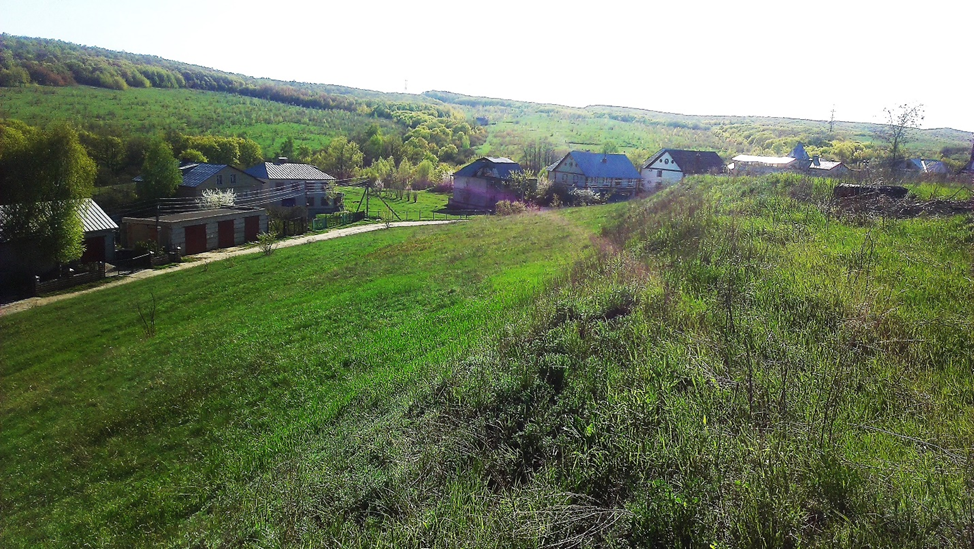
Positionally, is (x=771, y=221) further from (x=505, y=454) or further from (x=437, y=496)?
(x=437, y=496)

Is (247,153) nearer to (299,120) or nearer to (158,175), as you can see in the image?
(158,175)

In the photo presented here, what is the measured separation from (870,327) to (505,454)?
409cm

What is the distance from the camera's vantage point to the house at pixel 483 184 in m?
61.4

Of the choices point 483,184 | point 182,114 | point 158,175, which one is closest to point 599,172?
point 483,184

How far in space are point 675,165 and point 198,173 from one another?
55.0 m

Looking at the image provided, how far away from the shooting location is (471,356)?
8148mm

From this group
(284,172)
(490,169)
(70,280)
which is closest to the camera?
(70,280)

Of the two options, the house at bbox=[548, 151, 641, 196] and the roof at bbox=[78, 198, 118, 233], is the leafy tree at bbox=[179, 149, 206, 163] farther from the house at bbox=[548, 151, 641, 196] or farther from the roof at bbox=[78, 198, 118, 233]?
the house at bbox=[548, 151, 641, 196]

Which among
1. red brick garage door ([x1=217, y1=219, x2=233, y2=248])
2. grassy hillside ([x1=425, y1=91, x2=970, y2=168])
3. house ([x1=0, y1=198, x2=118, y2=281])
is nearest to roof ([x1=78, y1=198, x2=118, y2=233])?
house ([x1=0, y1=198, x2=118, y2=281])

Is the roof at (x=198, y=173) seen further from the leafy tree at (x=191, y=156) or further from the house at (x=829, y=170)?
the house at (x=829, y=170)

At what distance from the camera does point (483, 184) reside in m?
63.4

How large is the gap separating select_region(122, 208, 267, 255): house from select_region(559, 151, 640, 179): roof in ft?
130

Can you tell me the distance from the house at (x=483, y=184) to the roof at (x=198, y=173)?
26300 mm

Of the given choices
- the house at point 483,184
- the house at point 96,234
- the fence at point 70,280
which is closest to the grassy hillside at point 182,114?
the house at point 96,234
